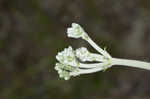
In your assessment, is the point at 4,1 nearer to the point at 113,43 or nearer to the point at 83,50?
the point at 113,43

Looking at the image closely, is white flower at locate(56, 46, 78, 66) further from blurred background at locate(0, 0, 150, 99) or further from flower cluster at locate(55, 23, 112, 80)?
blurred background at locate(0, 0, 150, 99)

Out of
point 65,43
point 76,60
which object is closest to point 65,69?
point 76,60

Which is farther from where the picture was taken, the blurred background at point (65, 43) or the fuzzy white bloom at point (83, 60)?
the blurred background at point (65, 43)

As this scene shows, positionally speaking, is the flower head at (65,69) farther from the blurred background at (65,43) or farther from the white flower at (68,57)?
the blurred background at (65,43)

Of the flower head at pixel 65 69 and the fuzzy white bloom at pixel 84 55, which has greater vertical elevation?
the fuzzy white bloom at pixel 84 55

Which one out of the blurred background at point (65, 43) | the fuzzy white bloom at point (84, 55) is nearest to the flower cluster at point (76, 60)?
the fuzzy white bloom at point (84, 55)

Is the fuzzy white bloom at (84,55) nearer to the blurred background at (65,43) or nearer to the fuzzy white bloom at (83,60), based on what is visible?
the fuzzy white bloom at (83,60)

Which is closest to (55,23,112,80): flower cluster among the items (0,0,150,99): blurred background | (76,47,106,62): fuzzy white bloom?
(76,47,106,62): fuzzy white bloom

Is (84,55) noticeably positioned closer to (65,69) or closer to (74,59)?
(74,59)

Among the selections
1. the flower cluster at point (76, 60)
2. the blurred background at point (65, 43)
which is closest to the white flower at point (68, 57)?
the flower cluster at point (76, 60)
